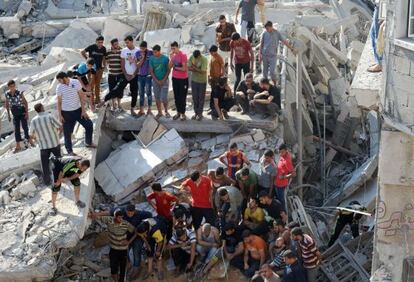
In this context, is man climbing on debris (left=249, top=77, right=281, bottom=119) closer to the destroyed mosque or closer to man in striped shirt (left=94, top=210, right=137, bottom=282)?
the destroyed mosque

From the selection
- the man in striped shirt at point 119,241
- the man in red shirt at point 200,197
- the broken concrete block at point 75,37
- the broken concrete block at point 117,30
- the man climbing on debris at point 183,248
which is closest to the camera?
the man in striped shirt at point 119,241

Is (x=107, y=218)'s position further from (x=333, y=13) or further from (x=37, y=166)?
(x=333, y=13)

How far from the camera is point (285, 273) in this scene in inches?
483

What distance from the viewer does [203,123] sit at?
50.4 feet

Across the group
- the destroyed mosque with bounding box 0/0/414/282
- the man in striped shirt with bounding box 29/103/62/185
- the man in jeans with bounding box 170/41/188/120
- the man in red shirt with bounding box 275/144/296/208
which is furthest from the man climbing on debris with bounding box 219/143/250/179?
the man in striped shirt with bounding box 29/103/62/185

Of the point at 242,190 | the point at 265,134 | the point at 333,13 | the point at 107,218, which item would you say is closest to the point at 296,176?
the point at 265,134

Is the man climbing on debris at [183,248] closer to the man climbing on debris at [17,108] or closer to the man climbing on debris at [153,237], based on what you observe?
the man climbing on debris at [153,237]

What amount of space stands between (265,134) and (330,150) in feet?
11.6

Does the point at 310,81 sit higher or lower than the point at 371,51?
lower

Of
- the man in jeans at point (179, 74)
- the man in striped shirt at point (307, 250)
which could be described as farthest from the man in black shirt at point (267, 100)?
the man in striped shirt at point (307, 250)

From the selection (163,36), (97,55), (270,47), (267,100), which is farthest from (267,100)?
(163,36)

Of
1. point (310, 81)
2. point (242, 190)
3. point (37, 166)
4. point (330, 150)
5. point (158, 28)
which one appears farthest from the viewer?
point (158, 28)

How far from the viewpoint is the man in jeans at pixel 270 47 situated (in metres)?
15.4

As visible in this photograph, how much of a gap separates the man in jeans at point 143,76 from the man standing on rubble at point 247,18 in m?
3.15
